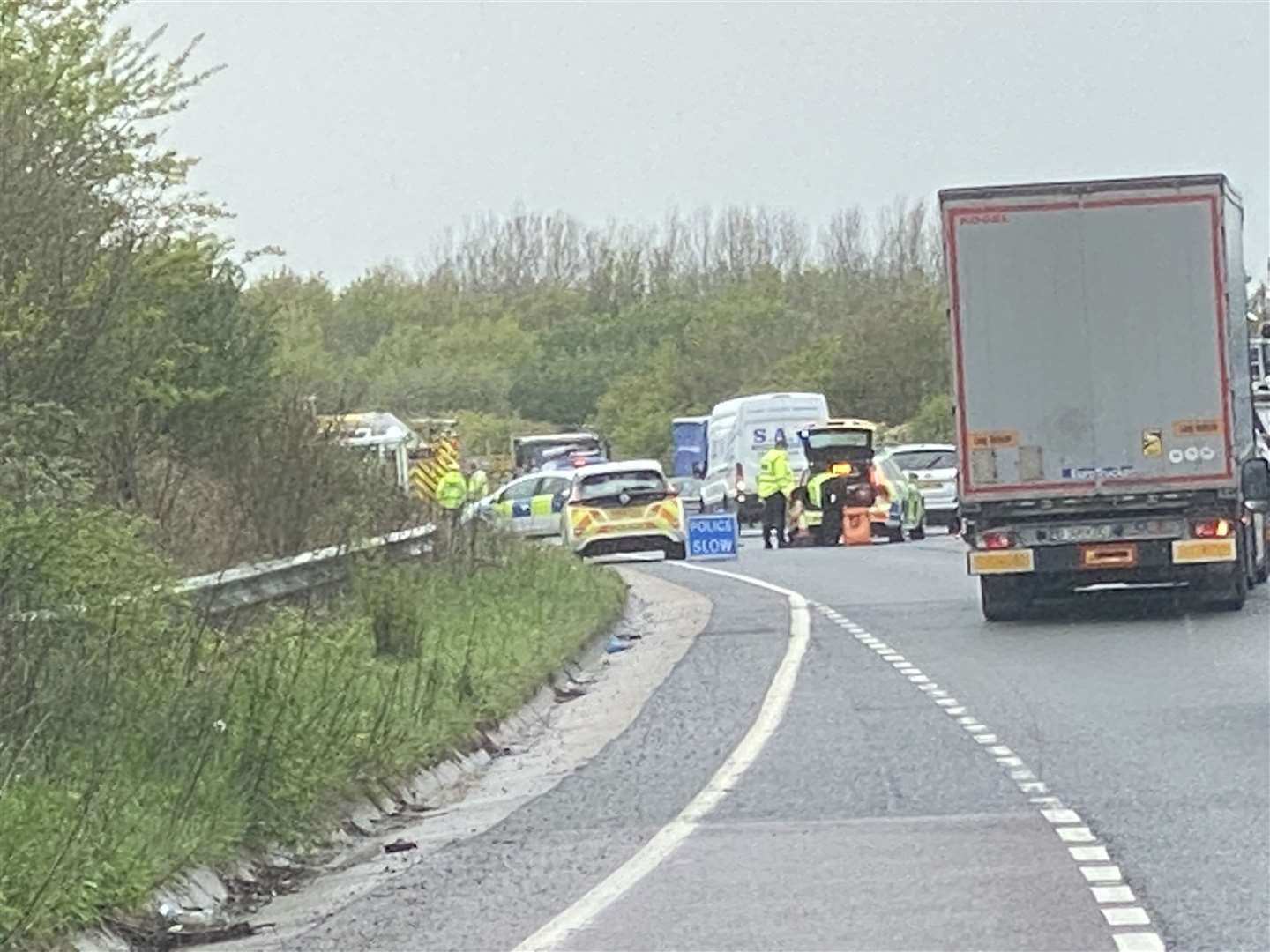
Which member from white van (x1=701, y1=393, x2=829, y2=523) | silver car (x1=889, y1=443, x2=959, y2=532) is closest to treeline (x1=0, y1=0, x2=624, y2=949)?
silver car (x1=889, y1=443, x2=959, y2=532)

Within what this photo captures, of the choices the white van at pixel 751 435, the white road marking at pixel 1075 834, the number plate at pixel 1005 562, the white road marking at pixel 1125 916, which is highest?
the white van at pixel 751 435

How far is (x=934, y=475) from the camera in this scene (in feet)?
154

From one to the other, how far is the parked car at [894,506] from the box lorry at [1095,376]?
21469 millimetres

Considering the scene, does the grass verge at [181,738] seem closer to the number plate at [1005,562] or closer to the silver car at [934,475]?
the number plate at [1005,562]

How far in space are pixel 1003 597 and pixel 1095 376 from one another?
231cm

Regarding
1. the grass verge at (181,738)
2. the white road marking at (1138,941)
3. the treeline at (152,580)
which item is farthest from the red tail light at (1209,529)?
the white road marking at (1138,941)

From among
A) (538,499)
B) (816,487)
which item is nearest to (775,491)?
(816,487)

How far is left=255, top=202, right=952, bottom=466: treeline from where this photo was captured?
8406 cm

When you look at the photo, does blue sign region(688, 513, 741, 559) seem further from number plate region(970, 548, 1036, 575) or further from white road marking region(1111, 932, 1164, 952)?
white road marking region(1111, 932, 1164, 952)

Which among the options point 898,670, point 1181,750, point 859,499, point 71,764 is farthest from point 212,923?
point 859,499

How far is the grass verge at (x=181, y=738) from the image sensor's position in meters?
9.67

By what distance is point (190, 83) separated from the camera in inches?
674

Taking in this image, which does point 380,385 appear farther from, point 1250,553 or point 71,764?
point 71,764

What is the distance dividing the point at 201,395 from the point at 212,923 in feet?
33.2
